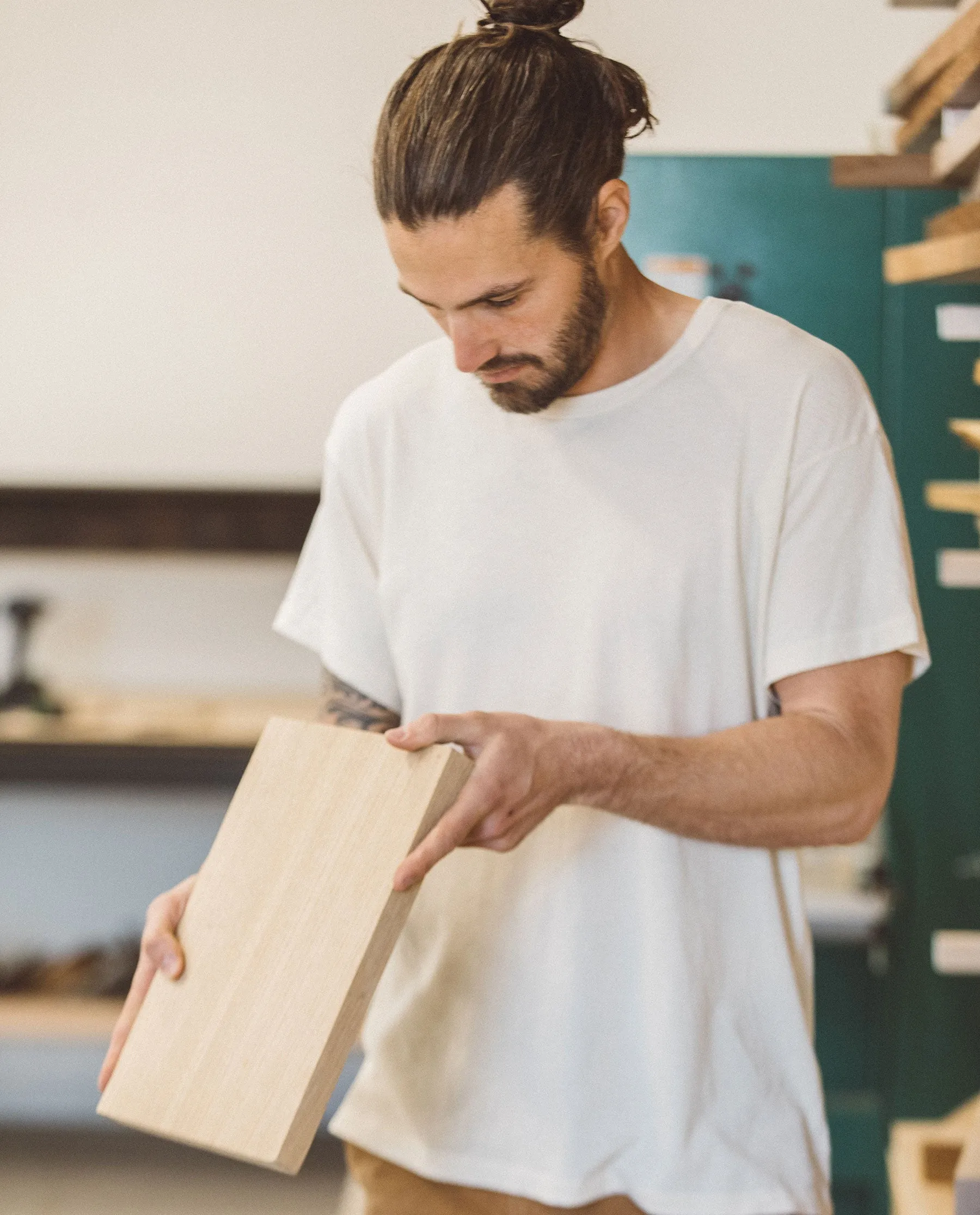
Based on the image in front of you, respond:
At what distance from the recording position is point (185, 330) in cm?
260

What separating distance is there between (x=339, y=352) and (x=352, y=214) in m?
0.52

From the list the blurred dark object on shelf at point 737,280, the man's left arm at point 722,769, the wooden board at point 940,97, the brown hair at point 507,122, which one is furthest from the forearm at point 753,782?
the blurred dark object on shelf at point 737,280

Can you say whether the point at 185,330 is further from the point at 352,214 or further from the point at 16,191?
the point at 352,214

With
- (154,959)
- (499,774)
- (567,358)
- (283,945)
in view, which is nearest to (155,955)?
(154,959)

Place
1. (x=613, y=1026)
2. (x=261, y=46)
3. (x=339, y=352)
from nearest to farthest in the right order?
(x=613, y=1026), (x=261, y=46), (x=339, y=352)

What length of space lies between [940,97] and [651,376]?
545mm

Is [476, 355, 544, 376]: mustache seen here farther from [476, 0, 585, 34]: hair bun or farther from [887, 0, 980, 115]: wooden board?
[887, 0, 980, 115]: wooden board

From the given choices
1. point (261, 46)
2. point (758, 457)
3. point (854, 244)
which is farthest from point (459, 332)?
point (854, 244)

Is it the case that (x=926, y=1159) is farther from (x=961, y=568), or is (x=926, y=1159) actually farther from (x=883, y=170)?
(x=883, y=170)

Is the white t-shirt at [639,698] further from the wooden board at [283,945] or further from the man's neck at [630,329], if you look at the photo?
the wooden board at [283,945]

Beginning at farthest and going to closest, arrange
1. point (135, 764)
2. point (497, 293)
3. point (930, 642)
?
point (135, 764) < point (930, 642) < point (497, 293)

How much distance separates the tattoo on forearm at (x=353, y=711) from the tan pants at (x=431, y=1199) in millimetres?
343

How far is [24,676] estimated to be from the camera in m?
2.54

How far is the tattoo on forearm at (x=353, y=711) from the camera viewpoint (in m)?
1.08
